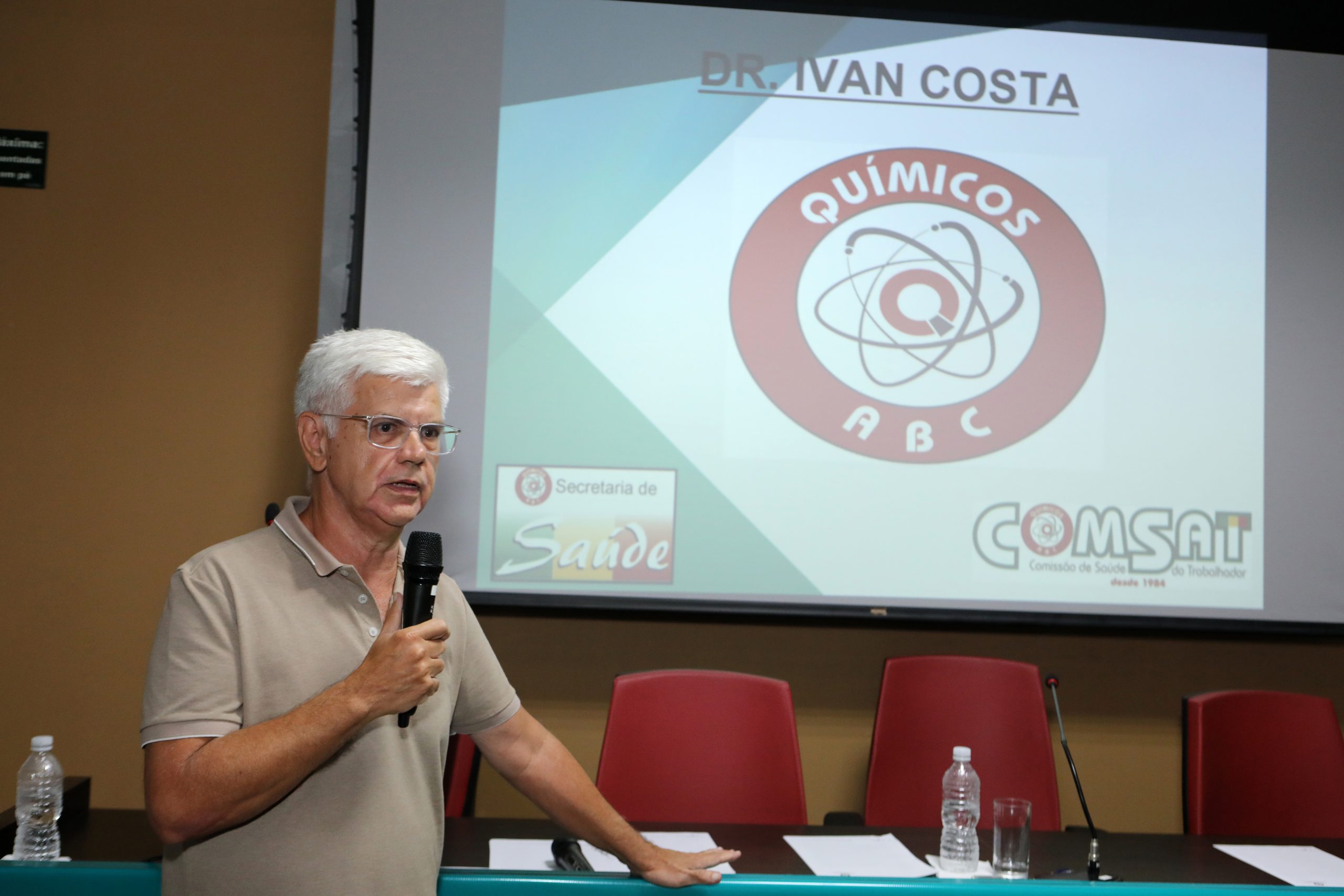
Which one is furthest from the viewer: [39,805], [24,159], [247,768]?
[24,159]

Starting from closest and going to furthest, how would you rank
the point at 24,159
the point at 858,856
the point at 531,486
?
the point at 858,856 < the point at 531,486 < the point at 24,159

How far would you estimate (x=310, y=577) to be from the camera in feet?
4.81

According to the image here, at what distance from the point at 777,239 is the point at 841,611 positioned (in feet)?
3.82

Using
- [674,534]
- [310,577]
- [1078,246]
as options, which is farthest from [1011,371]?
[310,577]

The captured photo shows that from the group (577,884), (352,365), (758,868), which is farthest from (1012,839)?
(352,365)

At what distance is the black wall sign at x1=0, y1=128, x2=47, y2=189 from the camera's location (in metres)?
3.34

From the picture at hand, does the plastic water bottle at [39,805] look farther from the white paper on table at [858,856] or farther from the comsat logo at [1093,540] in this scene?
the comsat logo at [1093,540]

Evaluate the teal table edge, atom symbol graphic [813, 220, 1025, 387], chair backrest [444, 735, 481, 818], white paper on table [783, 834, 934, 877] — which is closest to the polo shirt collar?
the teal table edge

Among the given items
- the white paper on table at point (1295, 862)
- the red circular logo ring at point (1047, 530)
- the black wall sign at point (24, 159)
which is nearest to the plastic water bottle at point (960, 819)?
the white paper on table at point (1295, 862)

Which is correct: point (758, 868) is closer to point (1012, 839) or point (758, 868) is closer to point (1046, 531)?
point (1012, 839)

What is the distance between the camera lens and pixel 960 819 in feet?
7.39

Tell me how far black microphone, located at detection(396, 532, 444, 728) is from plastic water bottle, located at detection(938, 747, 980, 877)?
45.3 inches

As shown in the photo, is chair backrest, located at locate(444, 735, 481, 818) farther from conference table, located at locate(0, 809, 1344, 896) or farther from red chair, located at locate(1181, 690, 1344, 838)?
red chair, located at locate(1181, 690, 1344, 838)

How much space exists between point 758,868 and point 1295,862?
115 centimetres
